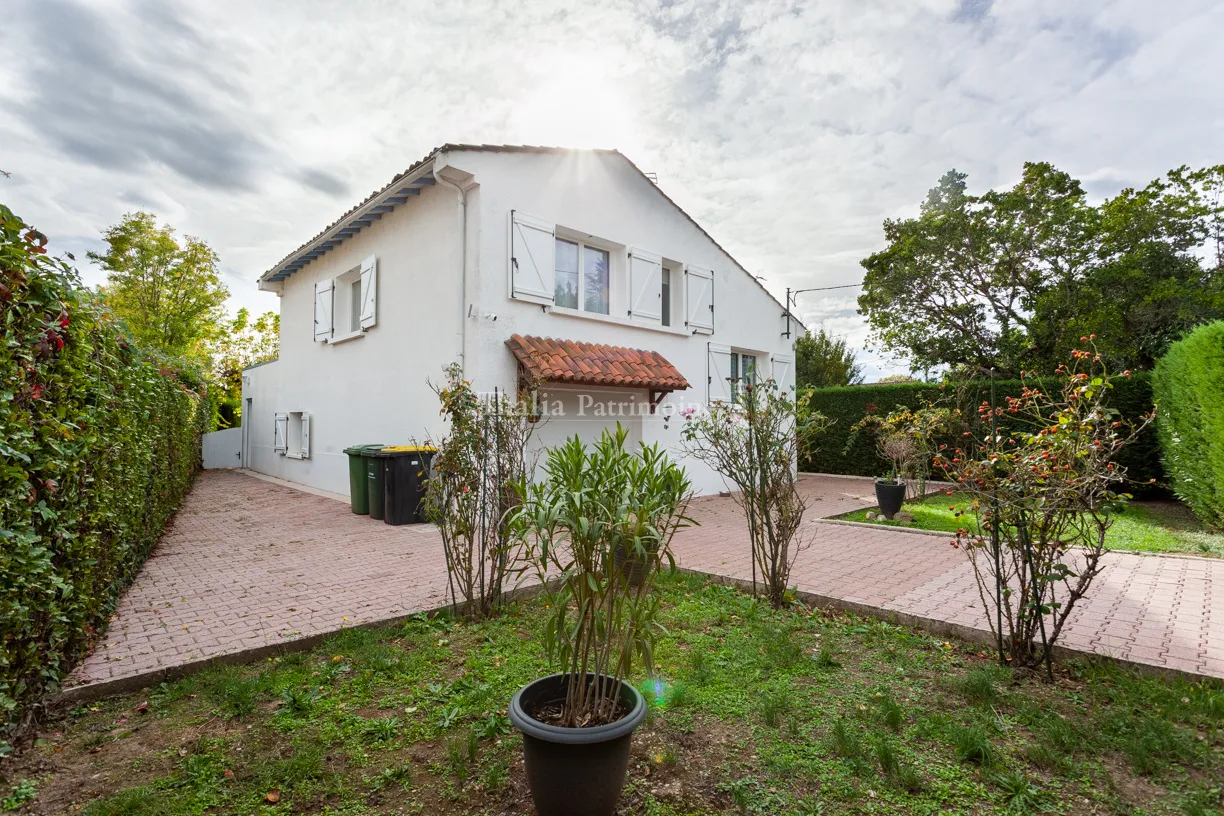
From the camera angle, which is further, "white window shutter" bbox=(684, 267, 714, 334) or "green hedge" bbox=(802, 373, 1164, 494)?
"white window shutter" bbox=(684, 267, 714, 334)

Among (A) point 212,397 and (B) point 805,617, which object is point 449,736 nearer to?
(B) point 805,617

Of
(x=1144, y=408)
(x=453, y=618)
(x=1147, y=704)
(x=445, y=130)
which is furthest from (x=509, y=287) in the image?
(x=1144, y=408)

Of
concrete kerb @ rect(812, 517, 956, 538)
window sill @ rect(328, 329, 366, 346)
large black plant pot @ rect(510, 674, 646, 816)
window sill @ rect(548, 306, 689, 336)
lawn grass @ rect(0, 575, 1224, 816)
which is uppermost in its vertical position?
window sill @ rect(548, 306, 689, 336)

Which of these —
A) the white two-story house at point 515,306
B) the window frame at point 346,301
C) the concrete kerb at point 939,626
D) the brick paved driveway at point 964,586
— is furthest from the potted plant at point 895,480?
the window frame at point 346,301

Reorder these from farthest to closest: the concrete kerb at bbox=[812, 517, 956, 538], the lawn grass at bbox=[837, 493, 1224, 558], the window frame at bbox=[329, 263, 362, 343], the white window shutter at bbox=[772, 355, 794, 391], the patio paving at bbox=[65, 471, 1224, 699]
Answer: the white window shutter at bbox=[772, 355, 794, 391], the window frame at bbox=[329, 263, 362, 343], the concrete kerb at bbox=[812, 517, 956, 538], the lawn grass at bbox=[837, 493, 1224, 558], the patio paving at bbox=[65, 471, 1224, 699]

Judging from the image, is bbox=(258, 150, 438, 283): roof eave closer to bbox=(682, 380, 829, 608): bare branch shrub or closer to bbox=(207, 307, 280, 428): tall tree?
bbox=(682, 380, 829, 608): bare branch shrub

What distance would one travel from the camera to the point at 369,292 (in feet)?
32.3

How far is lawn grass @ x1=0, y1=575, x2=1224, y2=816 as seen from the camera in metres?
2.19

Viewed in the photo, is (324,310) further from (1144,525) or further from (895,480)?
(1144,525)

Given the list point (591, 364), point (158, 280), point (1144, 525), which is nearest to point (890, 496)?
point (1144, 525)

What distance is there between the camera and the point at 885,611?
4.29 meters

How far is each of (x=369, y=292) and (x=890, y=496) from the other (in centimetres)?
935

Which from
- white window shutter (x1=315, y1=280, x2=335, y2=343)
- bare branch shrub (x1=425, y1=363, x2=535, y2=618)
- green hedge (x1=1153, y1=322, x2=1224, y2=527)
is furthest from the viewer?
white window shutter (x1=315, y1=280, x2=335, y2=343)

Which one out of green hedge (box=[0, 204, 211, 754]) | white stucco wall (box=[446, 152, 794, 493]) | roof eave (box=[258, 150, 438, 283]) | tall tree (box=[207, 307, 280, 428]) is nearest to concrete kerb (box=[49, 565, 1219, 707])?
green hedge (box=[0, 204, 211, 754])
